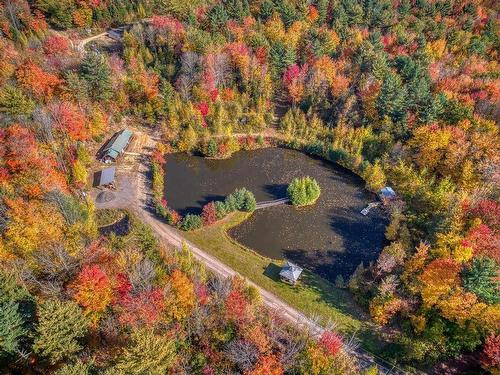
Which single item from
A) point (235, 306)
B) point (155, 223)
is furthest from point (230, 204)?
point (235, 306)

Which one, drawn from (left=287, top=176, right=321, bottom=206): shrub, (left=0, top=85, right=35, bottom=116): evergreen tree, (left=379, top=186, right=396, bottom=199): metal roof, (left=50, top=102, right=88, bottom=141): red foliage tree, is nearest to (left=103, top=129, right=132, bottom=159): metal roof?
(left=50, top=102, right=88, bottom=141): red foliage tree

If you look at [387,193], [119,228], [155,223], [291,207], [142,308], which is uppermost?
[387,193]

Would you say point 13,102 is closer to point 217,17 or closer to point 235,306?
point 217,17

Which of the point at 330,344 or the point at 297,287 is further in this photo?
the point at 297,287

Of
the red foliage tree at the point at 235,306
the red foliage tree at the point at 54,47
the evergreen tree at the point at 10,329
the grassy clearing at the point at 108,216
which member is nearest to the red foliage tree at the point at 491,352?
the red foliage tree at the point at 235,306

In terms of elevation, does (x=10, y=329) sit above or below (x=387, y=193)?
above

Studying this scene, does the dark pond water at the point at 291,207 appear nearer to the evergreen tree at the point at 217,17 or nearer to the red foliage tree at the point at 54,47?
the red foliage tree at the point at 54,47

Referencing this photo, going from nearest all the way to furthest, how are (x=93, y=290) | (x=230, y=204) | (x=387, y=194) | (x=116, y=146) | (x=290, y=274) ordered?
(x=93, y=290), (x=290, y=274), (x=230, y=204), (x=387, y=194), (x=116, y=146)
